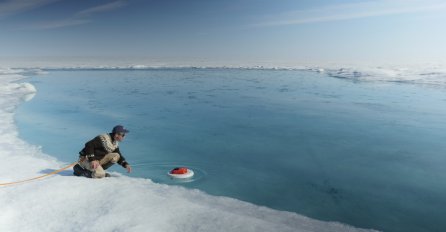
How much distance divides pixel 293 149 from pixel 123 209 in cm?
543

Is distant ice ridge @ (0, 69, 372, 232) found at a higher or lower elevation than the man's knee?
lower

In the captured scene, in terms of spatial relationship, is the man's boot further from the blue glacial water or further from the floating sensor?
the floating sensor

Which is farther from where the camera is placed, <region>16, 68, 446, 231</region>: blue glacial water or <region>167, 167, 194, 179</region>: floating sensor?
<region>167, 167, 194, 179</region>: floating sensor

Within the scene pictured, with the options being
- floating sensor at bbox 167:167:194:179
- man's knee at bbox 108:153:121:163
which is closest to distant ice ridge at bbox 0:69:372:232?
man's knee at bbox 108:153:121:163

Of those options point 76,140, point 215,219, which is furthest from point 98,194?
point 76,140

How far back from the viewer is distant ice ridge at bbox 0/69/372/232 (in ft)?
13.6

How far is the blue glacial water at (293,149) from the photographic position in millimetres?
5839

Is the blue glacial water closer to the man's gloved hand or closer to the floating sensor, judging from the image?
the floating sensor

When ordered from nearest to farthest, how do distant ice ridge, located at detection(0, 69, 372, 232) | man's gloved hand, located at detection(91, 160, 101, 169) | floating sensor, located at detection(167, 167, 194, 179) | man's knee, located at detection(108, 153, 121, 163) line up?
distant ice ridge, located at detection(0, 69, 372, 232) → man's gloved hand, located at detection(91, 160, 101, 169) → man's knee, located at detection(108, 153, 121, 163) → floating sensor, located at detection(167, 167, 194, 179)

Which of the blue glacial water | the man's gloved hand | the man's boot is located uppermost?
the man's gloved hand

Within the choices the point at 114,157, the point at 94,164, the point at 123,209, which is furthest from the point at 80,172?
the point at 123,209

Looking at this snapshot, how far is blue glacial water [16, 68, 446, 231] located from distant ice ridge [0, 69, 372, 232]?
0.86 metres

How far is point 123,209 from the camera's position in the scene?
179 inches

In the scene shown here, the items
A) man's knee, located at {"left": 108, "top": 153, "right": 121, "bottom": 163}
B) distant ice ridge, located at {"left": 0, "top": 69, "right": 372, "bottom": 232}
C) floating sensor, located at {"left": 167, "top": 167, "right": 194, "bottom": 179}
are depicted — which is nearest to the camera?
distant ice ridge, located at {"left": 0, "top": 69, "right": 372, "bottom": 232}
